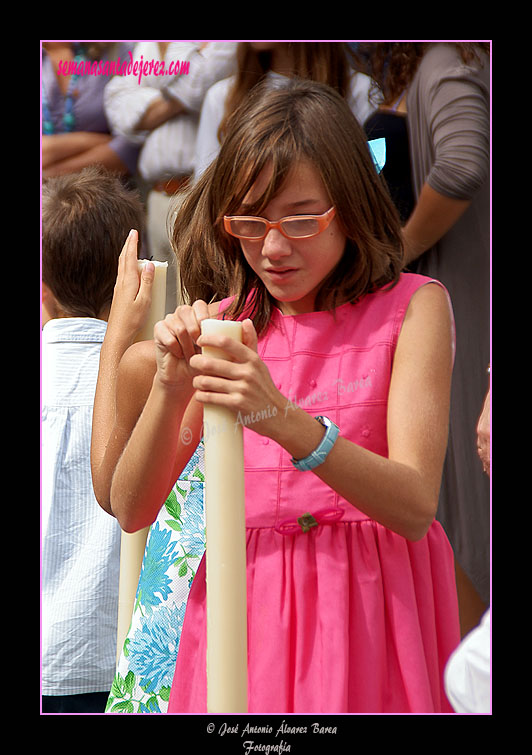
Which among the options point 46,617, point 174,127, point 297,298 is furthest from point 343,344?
point 46,617

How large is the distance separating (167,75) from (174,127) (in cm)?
6

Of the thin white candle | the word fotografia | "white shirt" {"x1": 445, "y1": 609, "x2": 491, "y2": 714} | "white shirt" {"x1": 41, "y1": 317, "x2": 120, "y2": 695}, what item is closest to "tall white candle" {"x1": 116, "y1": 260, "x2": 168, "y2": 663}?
the thin white candle

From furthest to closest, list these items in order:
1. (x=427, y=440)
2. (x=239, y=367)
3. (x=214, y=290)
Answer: (x=214, y=290) < (x=427, y=440) < (x=239, y=367)

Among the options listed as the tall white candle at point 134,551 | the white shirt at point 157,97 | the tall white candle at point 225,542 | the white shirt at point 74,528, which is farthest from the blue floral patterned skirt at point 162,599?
the white shirt at point 157,97

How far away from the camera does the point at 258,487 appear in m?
0.88

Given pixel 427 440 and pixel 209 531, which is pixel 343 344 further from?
pixel 209 531

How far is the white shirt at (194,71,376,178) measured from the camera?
104 cm

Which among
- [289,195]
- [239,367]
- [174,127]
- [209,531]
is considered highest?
[174,127]

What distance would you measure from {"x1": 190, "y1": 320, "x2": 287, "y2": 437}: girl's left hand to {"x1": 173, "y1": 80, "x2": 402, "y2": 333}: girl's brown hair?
177 millimetres

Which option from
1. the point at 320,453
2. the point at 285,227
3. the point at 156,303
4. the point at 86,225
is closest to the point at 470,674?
the point at 320,453

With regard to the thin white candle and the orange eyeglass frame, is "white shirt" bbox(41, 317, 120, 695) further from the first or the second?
the orange eyeglass frame

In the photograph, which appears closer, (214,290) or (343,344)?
(343,344)

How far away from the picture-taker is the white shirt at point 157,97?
1.05 meters

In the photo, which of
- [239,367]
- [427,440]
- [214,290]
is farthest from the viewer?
[214,290]
